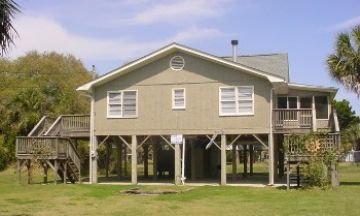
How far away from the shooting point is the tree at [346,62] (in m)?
30.1

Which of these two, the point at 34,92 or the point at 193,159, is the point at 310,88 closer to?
the point at 193,159

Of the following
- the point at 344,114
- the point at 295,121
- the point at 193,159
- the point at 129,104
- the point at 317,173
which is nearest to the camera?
the point at 317,173

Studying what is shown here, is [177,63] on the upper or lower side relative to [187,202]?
upper

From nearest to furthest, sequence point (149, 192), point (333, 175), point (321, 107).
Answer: point (149, 192), point (333, 175), point (321, 107)

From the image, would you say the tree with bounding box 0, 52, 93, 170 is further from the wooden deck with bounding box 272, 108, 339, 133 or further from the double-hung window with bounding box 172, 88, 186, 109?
the wooden deck with bounding box 272, 108, 339, 133

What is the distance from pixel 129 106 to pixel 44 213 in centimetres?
1399

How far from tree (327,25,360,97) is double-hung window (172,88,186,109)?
315 inches

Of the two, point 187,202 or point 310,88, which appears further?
point 310,88

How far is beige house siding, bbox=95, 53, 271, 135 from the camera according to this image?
97.1 feet

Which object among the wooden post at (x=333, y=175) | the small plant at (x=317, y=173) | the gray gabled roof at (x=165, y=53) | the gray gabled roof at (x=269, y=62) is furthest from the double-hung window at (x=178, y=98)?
the wooden post at (x=333, y=175)

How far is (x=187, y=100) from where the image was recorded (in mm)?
30625

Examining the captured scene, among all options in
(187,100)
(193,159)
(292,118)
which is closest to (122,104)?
(187,100)

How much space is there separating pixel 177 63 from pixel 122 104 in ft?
12.6

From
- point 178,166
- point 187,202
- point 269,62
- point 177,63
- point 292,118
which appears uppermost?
point 269,62
